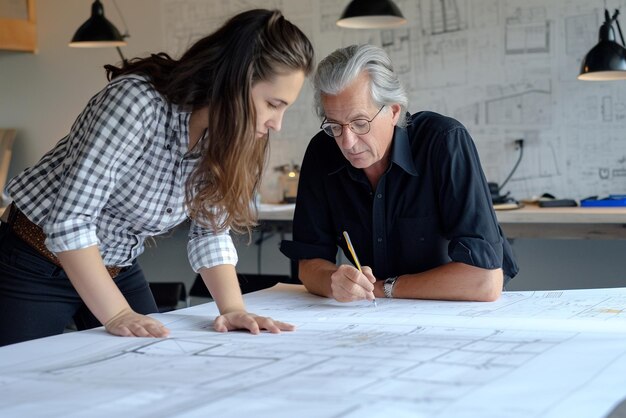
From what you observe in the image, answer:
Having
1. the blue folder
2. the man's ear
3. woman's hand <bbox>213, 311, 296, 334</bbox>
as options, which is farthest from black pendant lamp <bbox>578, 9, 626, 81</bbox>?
woman's hand <bbox>213, 311, 296, 334</bbox>

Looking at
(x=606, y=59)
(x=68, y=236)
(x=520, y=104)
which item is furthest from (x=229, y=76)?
(x=520, y=104)

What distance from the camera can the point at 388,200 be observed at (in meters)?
2.26

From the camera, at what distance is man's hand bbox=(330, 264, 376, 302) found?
1.99 meters

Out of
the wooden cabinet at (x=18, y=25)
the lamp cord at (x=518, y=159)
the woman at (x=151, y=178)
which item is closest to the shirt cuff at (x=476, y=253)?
the woman at (x=151, y=178)

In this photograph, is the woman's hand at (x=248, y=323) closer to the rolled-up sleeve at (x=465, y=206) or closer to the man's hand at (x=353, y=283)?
the man's hand at (x=353, y=283)

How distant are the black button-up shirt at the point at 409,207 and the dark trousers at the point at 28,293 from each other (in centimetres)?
66

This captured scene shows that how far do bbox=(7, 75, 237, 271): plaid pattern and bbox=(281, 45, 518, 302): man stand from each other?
391 millimetres

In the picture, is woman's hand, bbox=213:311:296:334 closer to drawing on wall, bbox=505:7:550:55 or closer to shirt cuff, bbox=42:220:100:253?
shirt cuff, bbox=42:220:100:253

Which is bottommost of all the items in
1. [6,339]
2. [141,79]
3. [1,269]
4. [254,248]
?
[254,248]

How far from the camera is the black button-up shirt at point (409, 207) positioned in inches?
83.7

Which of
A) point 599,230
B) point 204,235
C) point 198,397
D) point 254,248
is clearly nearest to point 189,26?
point 254,248

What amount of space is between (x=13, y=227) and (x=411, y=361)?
97cm

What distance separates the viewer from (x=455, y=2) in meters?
4.98

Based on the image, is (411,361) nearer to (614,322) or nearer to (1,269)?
(614,322)
